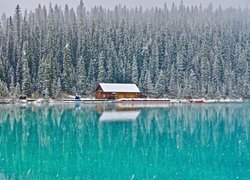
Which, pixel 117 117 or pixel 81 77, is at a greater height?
pixel 81 77

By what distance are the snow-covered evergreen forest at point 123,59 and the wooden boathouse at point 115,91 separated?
3957 millimetres

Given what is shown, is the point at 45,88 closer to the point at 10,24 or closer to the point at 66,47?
the point at 66,47

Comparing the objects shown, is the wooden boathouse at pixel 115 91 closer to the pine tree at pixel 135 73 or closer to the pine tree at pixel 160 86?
the pine tree at pixel 160 86

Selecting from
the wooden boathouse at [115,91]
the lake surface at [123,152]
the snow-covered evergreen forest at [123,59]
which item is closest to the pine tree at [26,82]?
the snow-covered evergreen forest at [123,59]

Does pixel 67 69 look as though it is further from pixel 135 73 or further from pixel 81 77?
pixel 135 73

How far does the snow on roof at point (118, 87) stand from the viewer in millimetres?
93588

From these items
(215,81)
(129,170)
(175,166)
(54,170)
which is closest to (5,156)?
(54,170)

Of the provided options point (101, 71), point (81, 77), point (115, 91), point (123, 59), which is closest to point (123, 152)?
point (115, 91)

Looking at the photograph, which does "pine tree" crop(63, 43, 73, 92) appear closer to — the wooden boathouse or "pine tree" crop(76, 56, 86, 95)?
"pine tree" crop(76, 56, 86, 95)

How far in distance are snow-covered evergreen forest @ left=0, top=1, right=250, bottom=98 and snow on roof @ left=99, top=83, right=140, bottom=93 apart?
161 inches

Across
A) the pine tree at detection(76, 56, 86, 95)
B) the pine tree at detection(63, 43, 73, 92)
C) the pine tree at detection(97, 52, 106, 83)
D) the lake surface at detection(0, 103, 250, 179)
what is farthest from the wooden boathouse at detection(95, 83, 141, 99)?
the lake surface at detection(0, 103, 250, 179)

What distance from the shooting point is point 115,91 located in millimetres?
93938

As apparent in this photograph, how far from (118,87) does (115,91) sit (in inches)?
75.4

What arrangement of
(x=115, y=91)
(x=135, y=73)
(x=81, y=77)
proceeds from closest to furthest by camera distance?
(x=115, y=91), (x=81, y=77), (x=135, y=73)
